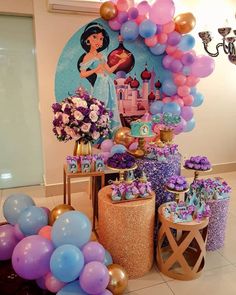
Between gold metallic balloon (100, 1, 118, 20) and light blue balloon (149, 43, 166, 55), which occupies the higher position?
gold metallic balloon (100, 1, 118, 20)

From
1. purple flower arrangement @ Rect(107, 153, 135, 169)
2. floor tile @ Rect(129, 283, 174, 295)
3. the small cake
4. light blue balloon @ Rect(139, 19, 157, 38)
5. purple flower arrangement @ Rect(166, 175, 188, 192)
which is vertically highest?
Answer: light blue balloon @ Rect(139, 19, 157, 38)

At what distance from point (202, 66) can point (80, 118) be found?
1.74m

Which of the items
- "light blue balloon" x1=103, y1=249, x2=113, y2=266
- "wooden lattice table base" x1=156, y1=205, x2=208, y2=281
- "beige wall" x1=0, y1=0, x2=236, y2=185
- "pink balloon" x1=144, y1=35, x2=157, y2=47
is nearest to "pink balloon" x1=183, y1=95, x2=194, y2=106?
"pink balloon" x1=144, y1=35, x2=157, y2=47

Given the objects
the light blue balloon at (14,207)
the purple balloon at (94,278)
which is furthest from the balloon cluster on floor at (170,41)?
the purple balloon at (94,278)

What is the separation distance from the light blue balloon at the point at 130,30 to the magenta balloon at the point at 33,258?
94.6 inches

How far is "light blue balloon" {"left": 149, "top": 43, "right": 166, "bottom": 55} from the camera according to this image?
10.6 feet

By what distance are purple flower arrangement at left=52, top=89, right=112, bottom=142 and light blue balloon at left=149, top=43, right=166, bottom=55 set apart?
1378 mm

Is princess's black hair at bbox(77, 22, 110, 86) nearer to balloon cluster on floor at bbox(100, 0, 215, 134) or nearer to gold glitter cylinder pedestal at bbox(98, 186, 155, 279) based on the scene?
balloon cluster on floor at bbox(100, 0, 215, 134)

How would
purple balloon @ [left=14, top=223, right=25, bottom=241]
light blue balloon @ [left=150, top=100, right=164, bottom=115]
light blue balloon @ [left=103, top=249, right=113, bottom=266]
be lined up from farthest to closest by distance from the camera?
light blue balloon @ [left=150, top=100, right=164, bottom=115]
purple balloon @ [left=14, top=223, right=25, bottom=241]
light blue balloon @ [left=103, top=249, right=113, bottom=266]

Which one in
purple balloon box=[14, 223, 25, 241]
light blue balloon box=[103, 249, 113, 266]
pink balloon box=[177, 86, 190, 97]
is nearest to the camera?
light blue balloon box=[103, 249, 113, 266]

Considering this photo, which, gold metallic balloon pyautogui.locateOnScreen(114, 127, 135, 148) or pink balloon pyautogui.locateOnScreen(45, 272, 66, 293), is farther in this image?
gold metallic balloon pyautogui.locateOnScreen(114, 127, 135, 148)

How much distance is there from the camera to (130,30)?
311 cm

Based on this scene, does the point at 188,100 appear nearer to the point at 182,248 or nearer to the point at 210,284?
the point at 182,248

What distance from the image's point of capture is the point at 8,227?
2104 millimetres
